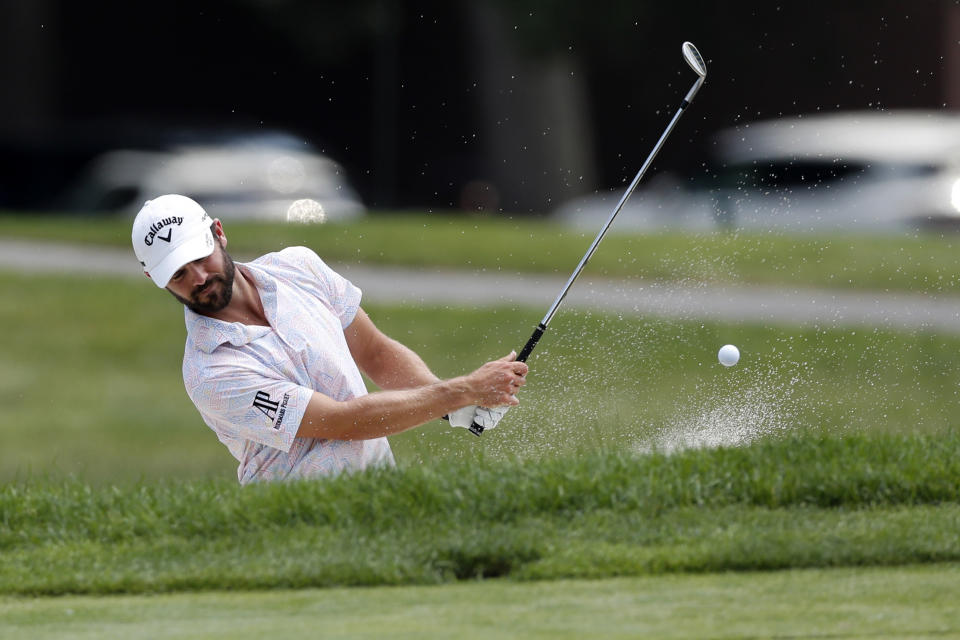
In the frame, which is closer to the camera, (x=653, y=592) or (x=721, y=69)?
(x=653, y=592)

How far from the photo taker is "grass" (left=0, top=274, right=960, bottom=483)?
8.26 m

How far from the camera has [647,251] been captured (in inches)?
552

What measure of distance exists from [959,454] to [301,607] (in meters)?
2.52

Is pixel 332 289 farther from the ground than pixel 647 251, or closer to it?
closer to it

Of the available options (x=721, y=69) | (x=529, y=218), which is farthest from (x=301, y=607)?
(x=721, y=69)

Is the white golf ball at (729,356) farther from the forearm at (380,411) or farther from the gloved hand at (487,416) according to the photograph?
the forearm at (380,411)

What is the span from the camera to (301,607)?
4492 millimetres

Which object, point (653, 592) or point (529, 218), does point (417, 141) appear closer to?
point (529, 218)

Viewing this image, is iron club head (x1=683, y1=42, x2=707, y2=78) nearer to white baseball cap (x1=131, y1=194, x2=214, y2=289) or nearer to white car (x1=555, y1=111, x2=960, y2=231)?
white baseball cap (x1=131, y1=194, x2=214, y2=289)

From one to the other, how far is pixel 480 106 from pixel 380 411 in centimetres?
1950

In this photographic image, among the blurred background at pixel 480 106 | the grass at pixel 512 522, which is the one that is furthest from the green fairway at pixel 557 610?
the blurred background at pixel 480 106

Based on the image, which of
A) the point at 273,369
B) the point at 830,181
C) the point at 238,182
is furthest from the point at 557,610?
the point at 238,182

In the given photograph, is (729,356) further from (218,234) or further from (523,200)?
(523,200)

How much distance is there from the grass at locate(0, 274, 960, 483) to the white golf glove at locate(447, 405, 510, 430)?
3.18 ft
